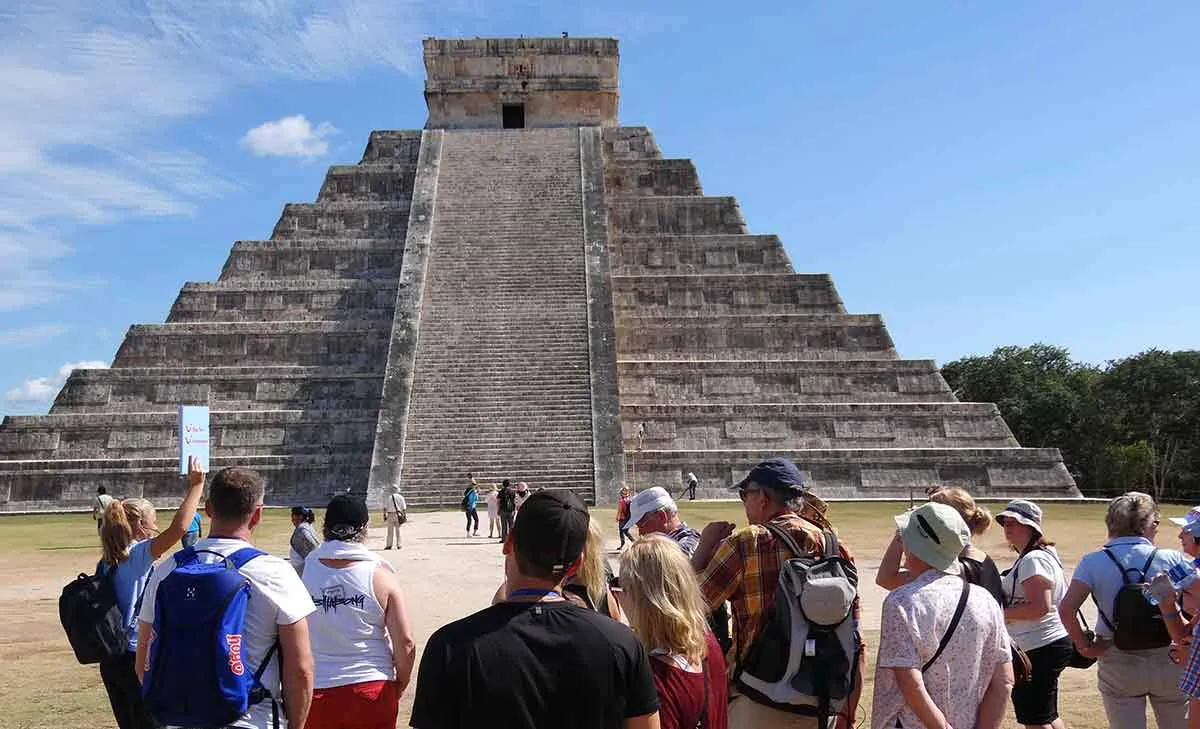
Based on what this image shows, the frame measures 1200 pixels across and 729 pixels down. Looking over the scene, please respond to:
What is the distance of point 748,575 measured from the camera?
13.3ft

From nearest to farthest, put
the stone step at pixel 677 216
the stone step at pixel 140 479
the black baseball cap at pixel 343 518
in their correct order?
1. the black baseball cap at pixel 343 518
2. the stone step at pixel 140 479
3. the stone step at pixel 677 216

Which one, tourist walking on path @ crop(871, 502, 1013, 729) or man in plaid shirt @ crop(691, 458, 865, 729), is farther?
man in plaid shirt @ crop(691, 458, 865, 729)

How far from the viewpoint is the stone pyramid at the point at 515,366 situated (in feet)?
77.9

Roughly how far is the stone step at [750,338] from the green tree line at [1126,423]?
Answer: 13291 millimetres

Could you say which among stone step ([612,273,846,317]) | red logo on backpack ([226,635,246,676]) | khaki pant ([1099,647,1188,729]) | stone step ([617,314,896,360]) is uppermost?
stone step ([612,273,846,317])

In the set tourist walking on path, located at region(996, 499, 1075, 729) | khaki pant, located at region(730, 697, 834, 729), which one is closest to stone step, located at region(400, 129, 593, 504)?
tourist walking on path, located at region(996, 499, 1075, 729)

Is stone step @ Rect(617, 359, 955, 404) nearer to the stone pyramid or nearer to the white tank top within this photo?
the stone pyramid

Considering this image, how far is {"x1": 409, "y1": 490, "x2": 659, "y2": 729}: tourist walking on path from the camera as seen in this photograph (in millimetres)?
2844

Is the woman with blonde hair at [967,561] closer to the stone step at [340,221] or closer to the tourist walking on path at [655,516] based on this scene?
the tourist walking on path at [655,516]

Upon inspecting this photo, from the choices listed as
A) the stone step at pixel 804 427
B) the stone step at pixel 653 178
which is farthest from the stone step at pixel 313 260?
the stone step at pixel 804 427

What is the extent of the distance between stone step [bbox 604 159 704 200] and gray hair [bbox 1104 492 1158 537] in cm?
2774

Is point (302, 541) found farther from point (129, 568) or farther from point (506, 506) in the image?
point (506, 506)

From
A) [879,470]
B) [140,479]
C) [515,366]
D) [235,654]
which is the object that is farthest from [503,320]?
[235,654]

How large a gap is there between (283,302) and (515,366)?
778cm
